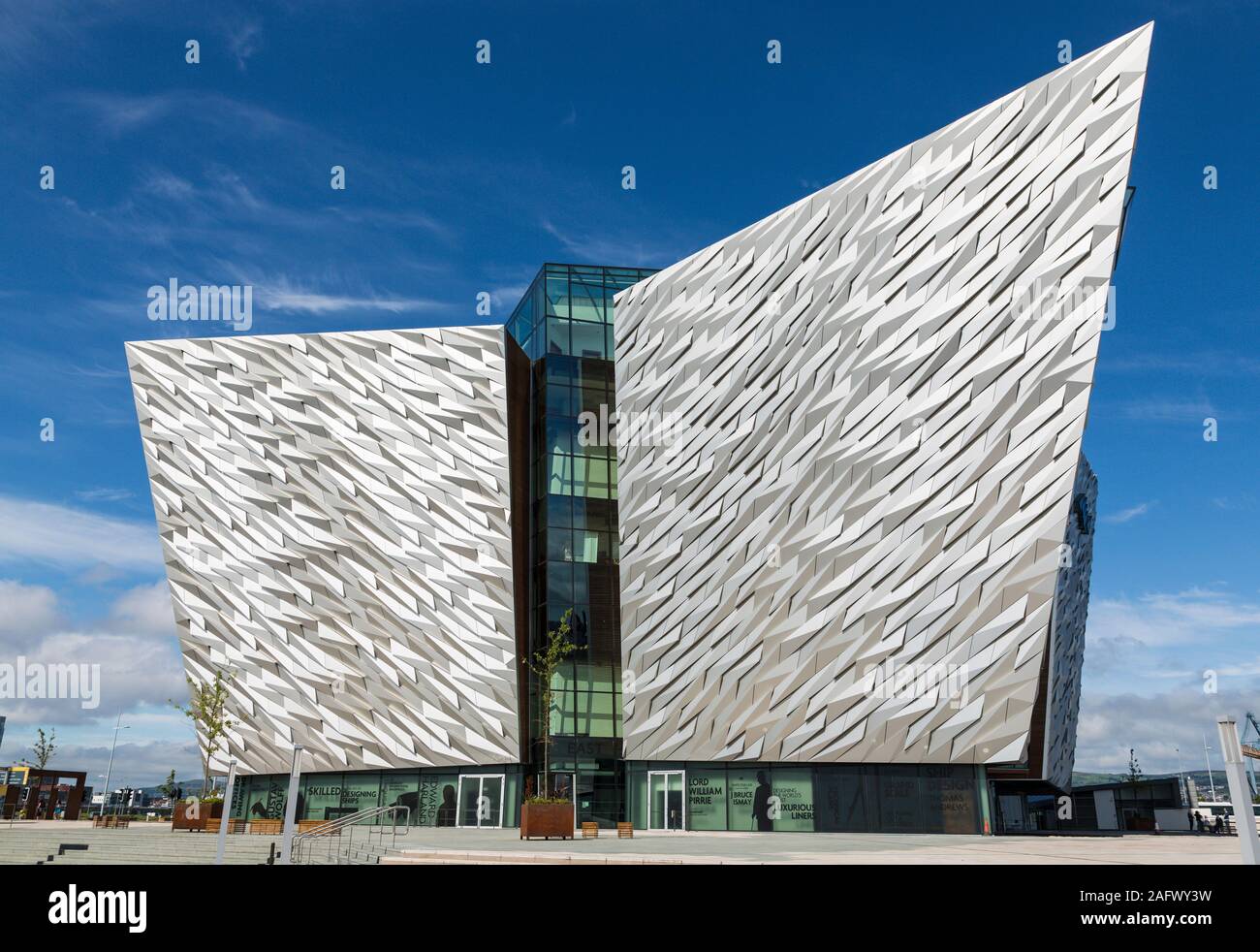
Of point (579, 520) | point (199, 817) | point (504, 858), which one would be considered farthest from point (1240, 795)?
point (199, 817)

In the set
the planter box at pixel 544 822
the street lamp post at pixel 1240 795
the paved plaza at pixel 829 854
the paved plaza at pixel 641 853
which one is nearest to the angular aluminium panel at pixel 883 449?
the paved plaza at pixel 829 854

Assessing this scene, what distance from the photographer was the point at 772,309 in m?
34.8

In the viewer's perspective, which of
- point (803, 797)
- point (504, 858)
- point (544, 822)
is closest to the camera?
point (504, 858)

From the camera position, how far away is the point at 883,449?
102 feet

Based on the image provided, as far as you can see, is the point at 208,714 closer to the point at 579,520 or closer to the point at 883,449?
the point at 579,520

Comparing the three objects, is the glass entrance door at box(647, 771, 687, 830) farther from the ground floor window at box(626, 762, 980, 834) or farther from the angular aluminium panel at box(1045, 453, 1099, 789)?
the angular aluminium panel at box(1045, 453, 1099, 789)

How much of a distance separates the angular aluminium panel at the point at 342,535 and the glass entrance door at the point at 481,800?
106 centimetres

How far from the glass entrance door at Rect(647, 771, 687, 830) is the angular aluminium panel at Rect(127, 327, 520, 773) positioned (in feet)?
19.4

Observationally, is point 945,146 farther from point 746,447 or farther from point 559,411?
point 559,411

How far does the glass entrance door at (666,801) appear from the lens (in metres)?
35.2

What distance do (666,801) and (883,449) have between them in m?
15.9

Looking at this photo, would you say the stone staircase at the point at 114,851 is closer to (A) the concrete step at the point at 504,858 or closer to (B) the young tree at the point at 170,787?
(A) the concrete step at the point at 504,858

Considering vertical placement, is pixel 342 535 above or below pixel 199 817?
above
